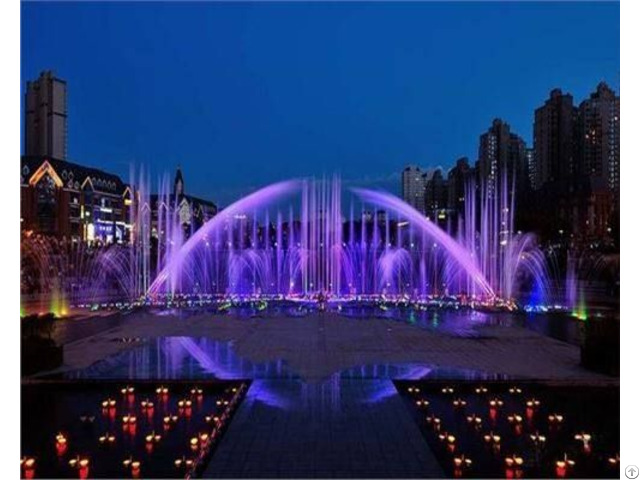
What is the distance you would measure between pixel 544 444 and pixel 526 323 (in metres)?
9.43

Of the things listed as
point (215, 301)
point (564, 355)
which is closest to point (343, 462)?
point (564, 355)

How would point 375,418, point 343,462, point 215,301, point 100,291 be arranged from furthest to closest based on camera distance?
point 100,291, point 215,301, point 375,418, point 343,462

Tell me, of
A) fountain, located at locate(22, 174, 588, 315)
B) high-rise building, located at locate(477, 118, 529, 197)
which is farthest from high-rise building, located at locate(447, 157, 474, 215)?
fountain, located at locate(22, 174, 588, 315)

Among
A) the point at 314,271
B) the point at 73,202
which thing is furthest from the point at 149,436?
the point at 73,202

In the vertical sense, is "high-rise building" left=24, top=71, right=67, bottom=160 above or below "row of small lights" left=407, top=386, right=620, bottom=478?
above

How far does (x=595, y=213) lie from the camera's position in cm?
6222

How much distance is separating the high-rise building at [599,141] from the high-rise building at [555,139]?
4.71 feet

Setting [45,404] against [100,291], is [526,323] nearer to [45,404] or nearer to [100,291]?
[45,404]

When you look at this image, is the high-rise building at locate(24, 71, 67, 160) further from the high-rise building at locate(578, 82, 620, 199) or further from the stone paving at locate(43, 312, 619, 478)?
the high-rise building at locate(578, 82, 620, 199)

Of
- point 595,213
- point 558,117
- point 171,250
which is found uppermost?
point 558,117

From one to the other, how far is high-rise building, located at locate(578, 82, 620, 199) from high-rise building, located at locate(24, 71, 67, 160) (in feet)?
185

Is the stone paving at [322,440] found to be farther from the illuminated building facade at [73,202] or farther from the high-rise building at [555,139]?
the high-rise building at [555,139]

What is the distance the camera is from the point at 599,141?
69188 millimetres

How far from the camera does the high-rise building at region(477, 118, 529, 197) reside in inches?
3233
